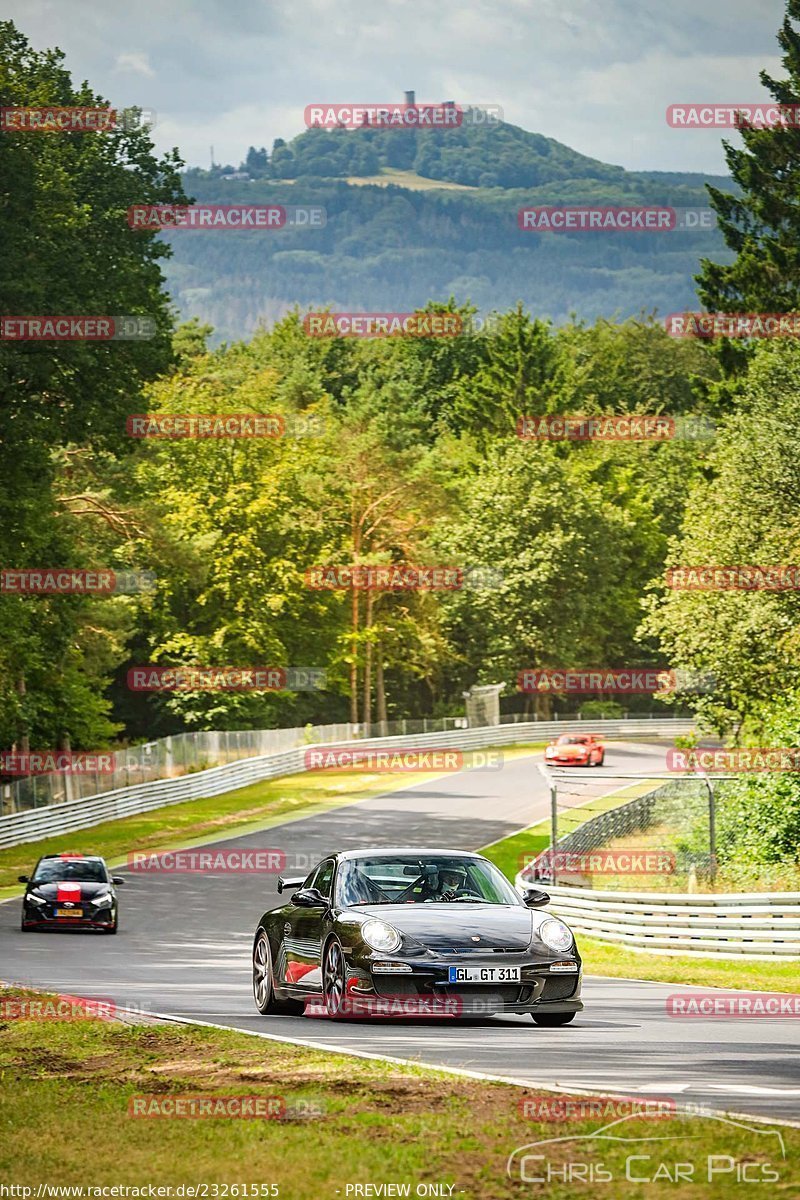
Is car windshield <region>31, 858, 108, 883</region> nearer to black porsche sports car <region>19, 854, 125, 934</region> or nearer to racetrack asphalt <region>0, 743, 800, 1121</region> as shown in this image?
black porsche sports car <region>19, 854, 125, 934</region>

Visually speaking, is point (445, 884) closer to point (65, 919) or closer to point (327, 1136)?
point (327, 1136)

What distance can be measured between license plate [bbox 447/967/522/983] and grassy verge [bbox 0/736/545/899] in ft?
87.6

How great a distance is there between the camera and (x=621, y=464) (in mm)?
109625

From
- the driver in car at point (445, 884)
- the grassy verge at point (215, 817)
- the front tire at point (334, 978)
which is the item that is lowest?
the grassy verge at point (215, 817)

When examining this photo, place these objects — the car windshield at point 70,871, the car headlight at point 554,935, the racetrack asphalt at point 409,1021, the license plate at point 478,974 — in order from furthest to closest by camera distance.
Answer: the car windshield at point 70,871 → the car headlight at point 554,935 → the license plate at point 478,974 → the racetrack asphalt at point 409,1021

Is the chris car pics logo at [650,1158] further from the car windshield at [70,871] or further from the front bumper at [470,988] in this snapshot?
the car windshield at [70,871]

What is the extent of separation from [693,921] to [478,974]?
1312cm

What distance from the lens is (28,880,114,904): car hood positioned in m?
28.4

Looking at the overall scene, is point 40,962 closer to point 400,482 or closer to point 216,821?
point 216,821

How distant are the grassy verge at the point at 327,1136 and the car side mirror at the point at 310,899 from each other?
312 centimetres

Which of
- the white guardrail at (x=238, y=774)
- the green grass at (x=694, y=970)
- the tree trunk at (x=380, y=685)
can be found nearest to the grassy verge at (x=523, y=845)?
the white guardrail at (x=238, y=774)

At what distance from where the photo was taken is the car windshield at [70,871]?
28969 mm

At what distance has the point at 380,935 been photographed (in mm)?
12641

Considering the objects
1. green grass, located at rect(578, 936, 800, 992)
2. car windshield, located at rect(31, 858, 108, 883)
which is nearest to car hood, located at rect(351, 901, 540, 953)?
green grass, located at rect(578, 936, 800, 992)
